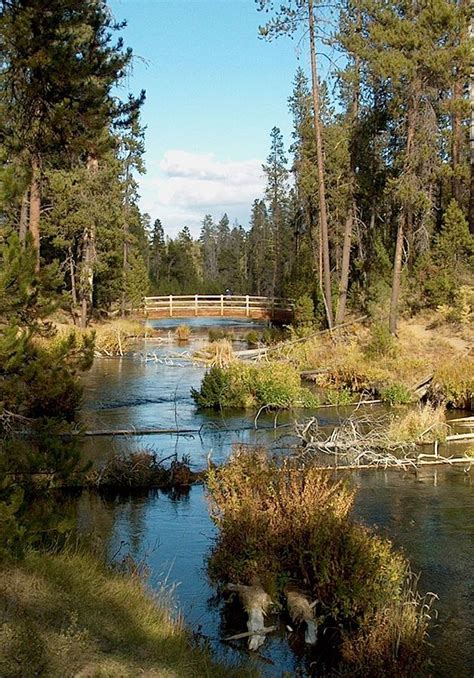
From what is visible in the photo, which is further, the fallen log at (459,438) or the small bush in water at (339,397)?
the small bush in water at (339,397)

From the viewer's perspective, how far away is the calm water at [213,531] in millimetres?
7309

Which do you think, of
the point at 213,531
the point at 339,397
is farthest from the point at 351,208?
the point at 213,531

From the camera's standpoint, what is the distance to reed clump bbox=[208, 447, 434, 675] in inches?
271

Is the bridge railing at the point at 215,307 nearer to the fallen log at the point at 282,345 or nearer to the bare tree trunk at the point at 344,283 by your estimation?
the bare tree trunk at the point at 344,283

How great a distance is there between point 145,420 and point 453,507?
26.7 feet

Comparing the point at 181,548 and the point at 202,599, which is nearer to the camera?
the point at 202,599

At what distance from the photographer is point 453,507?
1136 centimetres

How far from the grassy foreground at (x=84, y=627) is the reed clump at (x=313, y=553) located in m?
1.22

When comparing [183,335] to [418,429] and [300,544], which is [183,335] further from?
[300,544]

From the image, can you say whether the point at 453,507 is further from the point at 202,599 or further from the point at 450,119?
the point at 450,119

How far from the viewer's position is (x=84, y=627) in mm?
5930

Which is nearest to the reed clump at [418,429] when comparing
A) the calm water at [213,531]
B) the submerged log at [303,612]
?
the calm water at [213,531]

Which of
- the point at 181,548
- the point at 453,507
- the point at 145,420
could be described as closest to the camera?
the point at 181,548

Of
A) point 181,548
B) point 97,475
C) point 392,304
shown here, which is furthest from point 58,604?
point 392,304
